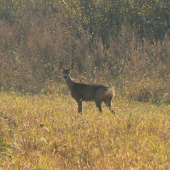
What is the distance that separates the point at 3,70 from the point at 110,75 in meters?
4.34

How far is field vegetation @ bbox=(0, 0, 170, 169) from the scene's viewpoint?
16.0 ft

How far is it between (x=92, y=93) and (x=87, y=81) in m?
4.02

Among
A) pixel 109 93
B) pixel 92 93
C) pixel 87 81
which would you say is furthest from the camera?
pixel 87 81

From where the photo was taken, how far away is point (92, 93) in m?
8.77

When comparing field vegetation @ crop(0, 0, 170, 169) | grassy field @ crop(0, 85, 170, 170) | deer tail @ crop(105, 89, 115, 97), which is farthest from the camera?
deer tail @ crop(105, 89, 115, 97)

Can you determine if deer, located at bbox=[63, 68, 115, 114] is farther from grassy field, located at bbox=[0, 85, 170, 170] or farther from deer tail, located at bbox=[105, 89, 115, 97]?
grassy field, located at bbox=[0, 85, 170, 170]

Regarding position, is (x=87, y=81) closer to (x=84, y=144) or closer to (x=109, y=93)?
(x=109, y=93)

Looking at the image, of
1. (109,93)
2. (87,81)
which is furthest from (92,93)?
(87,81)

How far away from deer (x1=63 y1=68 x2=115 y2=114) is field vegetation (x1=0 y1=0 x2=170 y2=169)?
0.98 feet

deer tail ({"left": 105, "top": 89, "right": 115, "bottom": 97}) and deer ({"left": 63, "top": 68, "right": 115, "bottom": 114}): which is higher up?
deer tail ({"left": 105, "top": 89, "right": 115, "bottom": 97})

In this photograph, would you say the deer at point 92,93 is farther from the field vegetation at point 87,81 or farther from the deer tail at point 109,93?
the field vegetation at point 87,81

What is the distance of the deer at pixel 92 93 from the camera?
27.6 feet

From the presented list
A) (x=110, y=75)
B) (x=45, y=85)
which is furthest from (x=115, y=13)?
(x=45, y=85)

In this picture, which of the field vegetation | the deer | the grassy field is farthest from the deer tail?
the grassy field
